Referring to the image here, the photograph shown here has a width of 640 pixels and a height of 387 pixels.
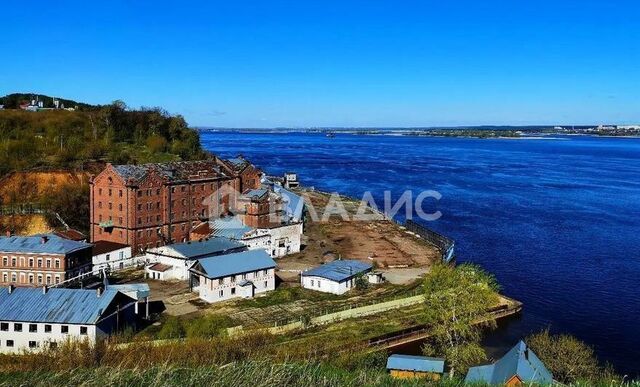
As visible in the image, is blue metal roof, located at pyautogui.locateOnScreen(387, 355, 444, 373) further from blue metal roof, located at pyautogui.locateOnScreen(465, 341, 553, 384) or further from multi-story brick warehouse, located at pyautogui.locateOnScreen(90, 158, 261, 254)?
multi-story brick warehouse, located at pyautogui.locateOnScreen(90, 158, 261, 254)

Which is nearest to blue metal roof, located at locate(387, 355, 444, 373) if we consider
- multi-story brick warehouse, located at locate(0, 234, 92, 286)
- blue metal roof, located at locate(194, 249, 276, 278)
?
blue metal roof, located at locate(194, 249, 276, 278)

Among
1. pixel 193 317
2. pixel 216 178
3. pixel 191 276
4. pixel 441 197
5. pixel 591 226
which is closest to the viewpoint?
pixel 193 317

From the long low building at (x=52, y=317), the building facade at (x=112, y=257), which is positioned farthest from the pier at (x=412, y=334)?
the building facade at (x=112, y=257)

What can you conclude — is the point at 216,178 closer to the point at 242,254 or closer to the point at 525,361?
the point at 242,254

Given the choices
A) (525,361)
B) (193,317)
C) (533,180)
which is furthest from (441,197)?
(525,361)

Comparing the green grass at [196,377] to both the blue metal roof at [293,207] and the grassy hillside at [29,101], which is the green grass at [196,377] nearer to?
the blue metal roof at [293,207]
